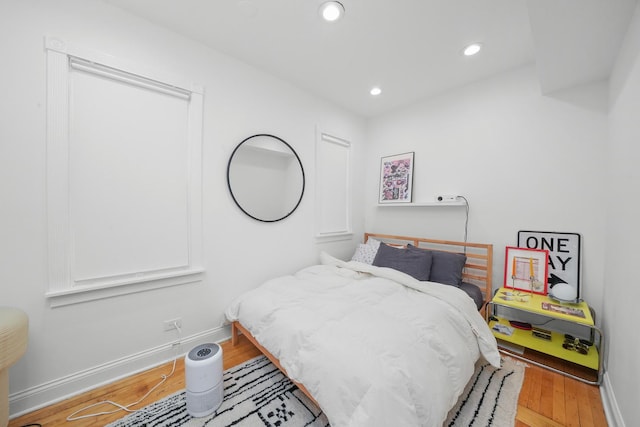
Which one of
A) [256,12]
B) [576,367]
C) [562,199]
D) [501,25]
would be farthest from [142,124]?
[576,367]

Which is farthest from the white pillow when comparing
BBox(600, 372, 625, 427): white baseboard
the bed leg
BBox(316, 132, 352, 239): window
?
BBox(600, 372, 625, 427): white baseboard

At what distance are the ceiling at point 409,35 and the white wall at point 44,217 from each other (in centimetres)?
20

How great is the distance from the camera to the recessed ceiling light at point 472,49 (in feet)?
6.48

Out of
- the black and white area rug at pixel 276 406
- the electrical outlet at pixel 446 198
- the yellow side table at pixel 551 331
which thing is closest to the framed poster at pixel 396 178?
the electrical outlet at pixel 446 198

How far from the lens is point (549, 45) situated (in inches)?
61.1

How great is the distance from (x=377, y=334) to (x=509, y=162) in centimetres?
218

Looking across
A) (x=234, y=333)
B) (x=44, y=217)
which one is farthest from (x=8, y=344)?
(x=234, y=333)

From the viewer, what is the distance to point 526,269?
2188 mm

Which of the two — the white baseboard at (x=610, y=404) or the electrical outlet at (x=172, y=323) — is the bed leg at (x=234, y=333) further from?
the white baseboard at (x=610, y=404)

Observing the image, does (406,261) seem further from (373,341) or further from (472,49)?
(472,49)

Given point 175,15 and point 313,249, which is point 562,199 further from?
point 175,15

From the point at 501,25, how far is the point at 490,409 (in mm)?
2575

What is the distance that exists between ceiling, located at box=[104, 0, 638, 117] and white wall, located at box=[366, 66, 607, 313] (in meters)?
0.20

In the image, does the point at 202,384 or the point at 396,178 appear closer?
the point at 202,384
